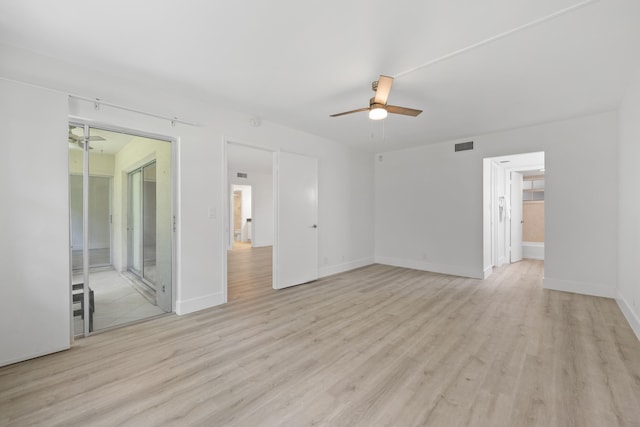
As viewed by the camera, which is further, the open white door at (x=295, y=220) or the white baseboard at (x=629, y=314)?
the open white door at (x=295, y=220)

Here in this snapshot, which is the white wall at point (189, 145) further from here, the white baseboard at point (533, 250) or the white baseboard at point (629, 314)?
the white baseboard at point (533, 250)

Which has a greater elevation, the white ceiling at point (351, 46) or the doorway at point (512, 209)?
the white ceiling at point (351, 46)

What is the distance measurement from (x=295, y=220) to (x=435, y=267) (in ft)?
10.0

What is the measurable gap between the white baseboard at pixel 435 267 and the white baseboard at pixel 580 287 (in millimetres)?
927

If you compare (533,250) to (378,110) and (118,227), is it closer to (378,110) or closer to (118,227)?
(378,110)

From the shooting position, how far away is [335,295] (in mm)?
3930

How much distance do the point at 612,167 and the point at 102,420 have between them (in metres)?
6.06

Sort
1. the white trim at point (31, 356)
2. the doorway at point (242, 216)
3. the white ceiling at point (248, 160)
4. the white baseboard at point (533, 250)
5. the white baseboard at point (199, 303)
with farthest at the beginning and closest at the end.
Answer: the doorway at point (242, 216), the white baseboard at point (533, 250), the white ceiling at point (248, 160), the white baseboard at point (199, 303), the white trim at point (31, 356)

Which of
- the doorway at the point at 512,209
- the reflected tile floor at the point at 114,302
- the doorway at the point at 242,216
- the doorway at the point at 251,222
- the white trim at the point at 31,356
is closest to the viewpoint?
the white trim at the point at 31,356

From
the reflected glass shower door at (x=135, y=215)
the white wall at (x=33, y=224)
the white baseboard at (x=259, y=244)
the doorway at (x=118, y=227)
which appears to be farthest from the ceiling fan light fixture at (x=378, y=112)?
the white baseboard at (x=259, y=244)

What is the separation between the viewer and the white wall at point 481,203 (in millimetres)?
3783

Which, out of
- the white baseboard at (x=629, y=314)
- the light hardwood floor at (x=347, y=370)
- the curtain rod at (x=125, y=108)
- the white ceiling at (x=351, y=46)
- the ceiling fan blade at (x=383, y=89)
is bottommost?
the light hardwood floor at (x=347, y=370)

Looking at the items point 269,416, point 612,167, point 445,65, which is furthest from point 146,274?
point 612,167

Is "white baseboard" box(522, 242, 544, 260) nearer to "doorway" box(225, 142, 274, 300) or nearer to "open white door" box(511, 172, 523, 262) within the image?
"open white door" box(511, 172, 523, 262)
